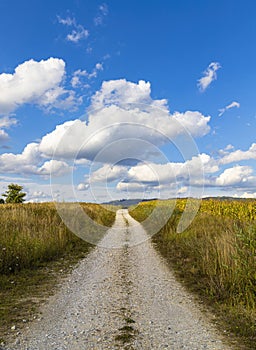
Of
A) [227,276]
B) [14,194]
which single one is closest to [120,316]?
[227,276]

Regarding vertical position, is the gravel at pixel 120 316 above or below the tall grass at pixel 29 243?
below

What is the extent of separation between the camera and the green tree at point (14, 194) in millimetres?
65500

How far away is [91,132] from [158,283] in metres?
Result: 10.2

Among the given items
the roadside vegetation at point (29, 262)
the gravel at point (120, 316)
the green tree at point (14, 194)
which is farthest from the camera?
the green tree at point (14, 194)

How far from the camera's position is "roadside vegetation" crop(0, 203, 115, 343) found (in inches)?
233

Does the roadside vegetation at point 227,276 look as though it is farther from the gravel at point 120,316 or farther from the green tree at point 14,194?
the green tree at point 14,194

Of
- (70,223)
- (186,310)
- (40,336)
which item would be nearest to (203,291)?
(186,310)

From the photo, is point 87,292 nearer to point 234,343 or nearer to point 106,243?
point 234,343

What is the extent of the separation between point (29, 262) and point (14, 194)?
60888 millimetres

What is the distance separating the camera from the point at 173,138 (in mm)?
16172

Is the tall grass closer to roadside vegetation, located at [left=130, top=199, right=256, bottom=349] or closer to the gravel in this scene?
the gravel

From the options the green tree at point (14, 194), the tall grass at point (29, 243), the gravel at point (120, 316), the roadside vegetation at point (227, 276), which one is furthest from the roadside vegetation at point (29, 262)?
the green tree at point (14, 194)

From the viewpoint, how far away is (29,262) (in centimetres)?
927

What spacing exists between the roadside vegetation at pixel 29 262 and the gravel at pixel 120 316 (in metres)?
0.44
